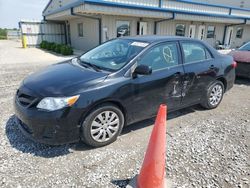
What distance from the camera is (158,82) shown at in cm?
344

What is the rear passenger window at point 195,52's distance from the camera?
3.91m

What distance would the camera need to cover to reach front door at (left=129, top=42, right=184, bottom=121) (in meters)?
3.29

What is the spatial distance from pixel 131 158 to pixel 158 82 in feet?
4.35

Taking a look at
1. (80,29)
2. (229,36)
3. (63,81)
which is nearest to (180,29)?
(229,36)

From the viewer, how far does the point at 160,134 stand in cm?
225

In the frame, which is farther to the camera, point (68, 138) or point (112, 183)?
point (68, 138)

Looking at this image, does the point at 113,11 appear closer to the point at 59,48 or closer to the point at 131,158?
the point at 59,48

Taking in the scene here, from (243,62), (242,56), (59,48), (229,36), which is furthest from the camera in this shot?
(229,36)

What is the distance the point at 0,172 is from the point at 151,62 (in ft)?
8.70

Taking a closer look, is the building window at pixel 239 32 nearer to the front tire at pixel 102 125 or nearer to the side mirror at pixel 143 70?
the side mirror at pixel 143 70

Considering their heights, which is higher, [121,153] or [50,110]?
[50,110]

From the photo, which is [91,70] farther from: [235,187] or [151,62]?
[235,187]

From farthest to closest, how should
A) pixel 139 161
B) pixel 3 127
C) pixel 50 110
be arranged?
pixel 3 127, pixel 139 161, pixel 50 110

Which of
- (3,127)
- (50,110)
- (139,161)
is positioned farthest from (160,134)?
(3,127)
